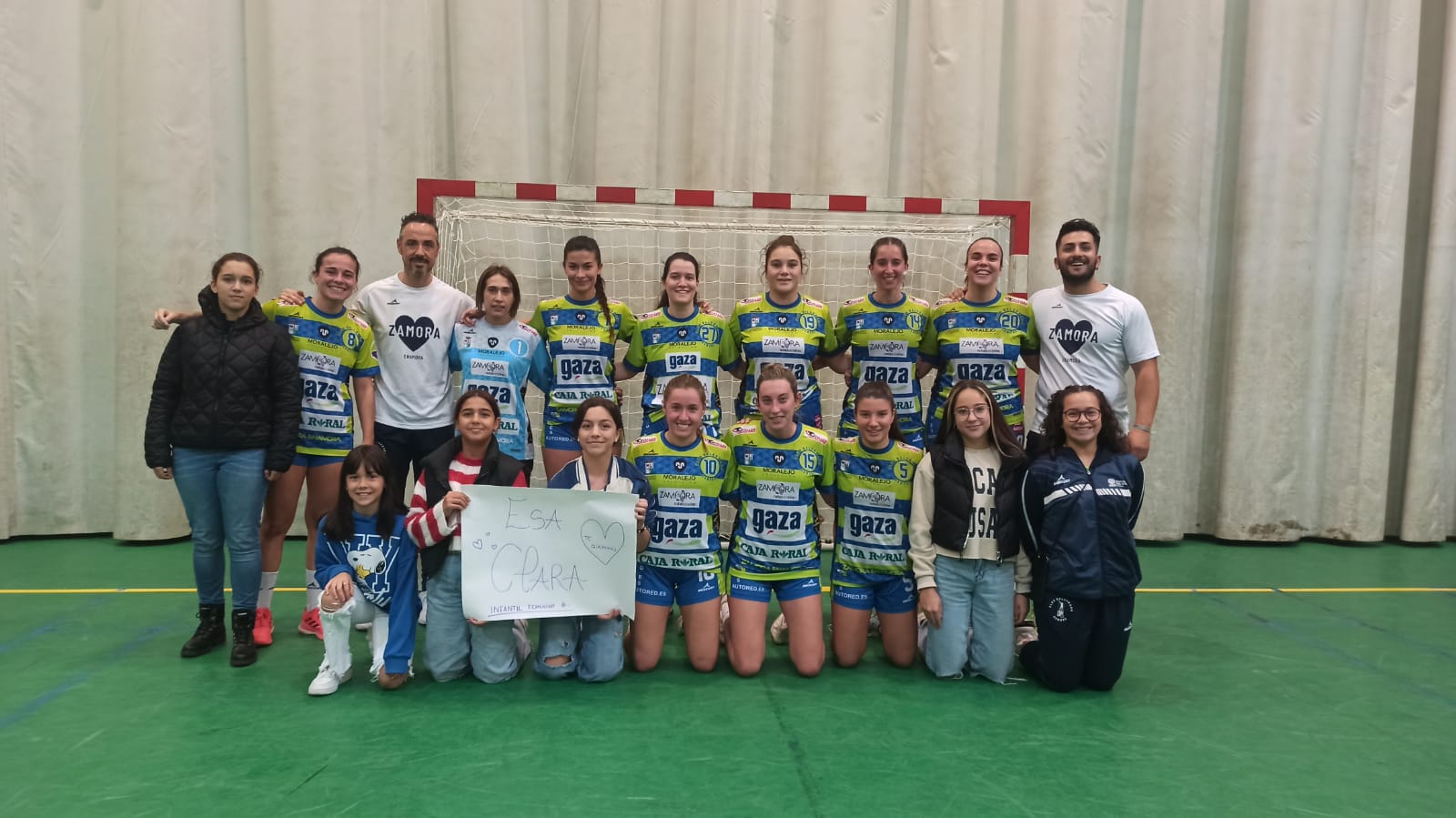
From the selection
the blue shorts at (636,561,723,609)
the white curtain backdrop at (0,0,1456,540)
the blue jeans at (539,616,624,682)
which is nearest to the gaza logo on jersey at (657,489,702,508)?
the blue shorts at (636,561,723,609)

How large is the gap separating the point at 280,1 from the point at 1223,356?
24.4 feet

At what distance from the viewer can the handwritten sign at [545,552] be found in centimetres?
368

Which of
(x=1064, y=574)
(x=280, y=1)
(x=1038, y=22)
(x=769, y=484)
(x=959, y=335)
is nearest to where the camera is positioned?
(x=1064, y=574)

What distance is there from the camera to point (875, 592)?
412 centimetres

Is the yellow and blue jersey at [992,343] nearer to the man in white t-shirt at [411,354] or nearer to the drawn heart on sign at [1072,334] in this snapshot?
the drawn heart on sign at [1072,334]

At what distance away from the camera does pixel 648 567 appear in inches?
158

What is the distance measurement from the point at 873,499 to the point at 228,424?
2.81m

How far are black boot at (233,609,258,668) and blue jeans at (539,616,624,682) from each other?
866 mm

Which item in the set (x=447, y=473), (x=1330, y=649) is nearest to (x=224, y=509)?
(x=447, y=473)

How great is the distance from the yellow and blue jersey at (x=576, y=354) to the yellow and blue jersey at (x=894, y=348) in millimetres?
1280

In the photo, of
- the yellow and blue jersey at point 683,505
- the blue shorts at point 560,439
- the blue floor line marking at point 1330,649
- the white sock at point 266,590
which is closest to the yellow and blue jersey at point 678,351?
the blue shorts at point 560,439

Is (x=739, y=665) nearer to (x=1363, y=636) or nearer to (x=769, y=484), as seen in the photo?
(x=769, y=484)

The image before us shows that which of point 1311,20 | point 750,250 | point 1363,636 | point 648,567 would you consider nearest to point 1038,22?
point 1311,20

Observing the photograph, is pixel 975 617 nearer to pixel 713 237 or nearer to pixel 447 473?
pixel 447 473
